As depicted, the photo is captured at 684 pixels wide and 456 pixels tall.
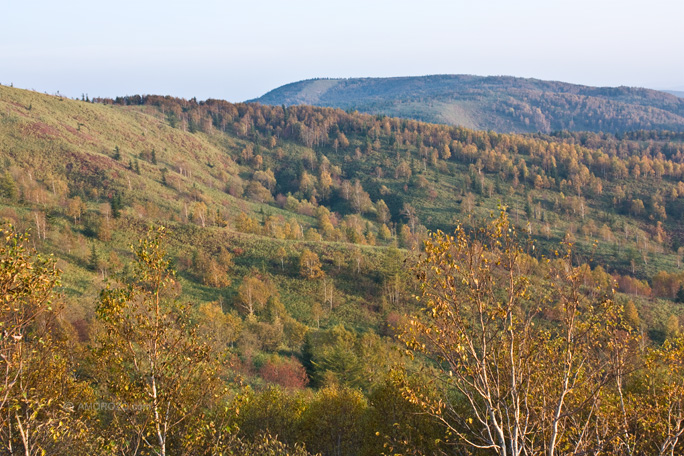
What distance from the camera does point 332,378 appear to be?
1900 inches

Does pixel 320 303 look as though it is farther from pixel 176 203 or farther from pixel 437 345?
pixel 437 345

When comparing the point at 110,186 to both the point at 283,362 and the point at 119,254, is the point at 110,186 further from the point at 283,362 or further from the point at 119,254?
the point at 283,362

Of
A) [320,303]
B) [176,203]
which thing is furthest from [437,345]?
[176,203]

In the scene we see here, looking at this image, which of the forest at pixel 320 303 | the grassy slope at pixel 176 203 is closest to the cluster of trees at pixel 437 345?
the forest at pixel 320 303

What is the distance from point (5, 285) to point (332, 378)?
140 feet

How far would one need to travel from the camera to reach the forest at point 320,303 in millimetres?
10055

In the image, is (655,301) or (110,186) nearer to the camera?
(655,301)

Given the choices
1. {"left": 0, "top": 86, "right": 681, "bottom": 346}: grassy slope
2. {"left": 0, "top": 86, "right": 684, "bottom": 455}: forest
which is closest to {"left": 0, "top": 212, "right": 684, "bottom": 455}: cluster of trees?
{"left": 0, "top": 86, "right": 684, "bottom": 455}: forest

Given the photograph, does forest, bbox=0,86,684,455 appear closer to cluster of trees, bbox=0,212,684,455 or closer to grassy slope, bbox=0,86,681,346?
cluster of trees, bbox=0,212,684,455

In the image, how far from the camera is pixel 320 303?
82.3m

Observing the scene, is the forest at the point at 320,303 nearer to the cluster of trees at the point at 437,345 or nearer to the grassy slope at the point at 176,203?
the cluster of trees at the point at 437,345

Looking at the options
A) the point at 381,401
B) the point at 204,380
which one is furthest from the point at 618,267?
the point at 204,380

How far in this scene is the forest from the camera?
1005 centimetres

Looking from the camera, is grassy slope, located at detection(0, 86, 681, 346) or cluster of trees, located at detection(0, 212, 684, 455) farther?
grassy slope, located at detection(0, 86, 681, 346)
